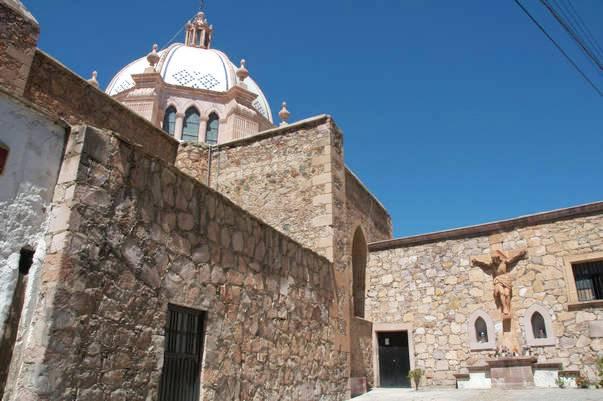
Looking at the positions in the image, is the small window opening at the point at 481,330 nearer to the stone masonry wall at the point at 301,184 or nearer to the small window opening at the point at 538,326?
the small window opening at the point at 538,326

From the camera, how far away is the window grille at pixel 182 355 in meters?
5.20

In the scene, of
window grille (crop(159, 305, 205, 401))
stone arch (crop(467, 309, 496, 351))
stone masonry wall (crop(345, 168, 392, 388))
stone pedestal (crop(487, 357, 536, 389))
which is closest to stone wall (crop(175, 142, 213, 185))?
stone masonry wall (crop(345, 168, 392, 388))

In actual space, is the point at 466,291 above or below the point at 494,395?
above

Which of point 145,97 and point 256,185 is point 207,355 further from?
point 145,97

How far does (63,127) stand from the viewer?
447cm

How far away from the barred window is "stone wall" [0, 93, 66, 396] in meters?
10.5

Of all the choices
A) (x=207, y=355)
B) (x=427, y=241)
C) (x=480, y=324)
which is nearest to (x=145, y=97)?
(x=427, y=241)

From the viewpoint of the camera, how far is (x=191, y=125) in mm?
22344

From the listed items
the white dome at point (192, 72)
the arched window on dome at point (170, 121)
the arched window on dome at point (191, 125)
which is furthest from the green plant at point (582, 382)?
the white dome at point (192, 72)

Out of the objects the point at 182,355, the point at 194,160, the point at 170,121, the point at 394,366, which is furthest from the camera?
the point at 170,121

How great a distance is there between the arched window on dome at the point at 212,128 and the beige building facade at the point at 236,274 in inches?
386

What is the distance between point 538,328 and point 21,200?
10418mm

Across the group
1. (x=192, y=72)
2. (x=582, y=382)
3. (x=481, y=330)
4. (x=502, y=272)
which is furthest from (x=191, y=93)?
(x=582, y=382)

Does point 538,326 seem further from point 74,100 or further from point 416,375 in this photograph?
point 74,100
